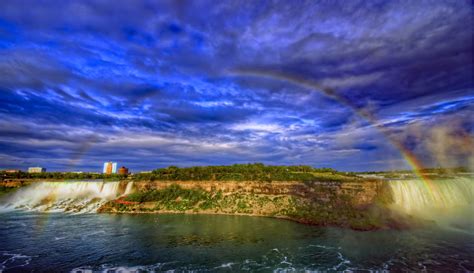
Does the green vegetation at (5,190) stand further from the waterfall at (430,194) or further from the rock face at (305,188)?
the waterfall at (430,194)

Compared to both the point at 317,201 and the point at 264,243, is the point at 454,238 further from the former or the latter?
the point at 264,243

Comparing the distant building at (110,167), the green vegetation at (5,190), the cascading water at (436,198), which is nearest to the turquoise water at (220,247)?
the cascading water at (436,198)

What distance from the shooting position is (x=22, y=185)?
78000mm

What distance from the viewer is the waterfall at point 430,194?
54.1 metres

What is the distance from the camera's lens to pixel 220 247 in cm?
3425

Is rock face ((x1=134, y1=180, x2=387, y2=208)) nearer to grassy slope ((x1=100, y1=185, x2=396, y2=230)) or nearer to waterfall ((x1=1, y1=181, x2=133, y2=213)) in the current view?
grassy slope ((x1=100, y1=185, x2=396, y2=230))

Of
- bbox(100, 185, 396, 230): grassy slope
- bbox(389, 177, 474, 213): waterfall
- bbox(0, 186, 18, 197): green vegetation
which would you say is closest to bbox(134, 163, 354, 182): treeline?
bbox(100, 185, 396, 230): grassy slope

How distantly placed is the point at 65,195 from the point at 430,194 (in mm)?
93125

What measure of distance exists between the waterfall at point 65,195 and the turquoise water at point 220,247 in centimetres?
1691

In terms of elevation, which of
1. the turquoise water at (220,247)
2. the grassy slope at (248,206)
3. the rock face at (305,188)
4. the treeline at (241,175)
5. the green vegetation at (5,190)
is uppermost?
A: the treeline at (241,175)

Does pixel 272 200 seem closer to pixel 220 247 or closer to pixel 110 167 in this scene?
pixel 220 247

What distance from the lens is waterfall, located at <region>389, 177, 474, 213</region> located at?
54.1 meters

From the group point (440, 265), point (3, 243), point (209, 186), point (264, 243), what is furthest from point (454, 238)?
point (3, 243)

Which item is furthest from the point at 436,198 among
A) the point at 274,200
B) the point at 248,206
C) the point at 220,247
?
the point at 220,247
